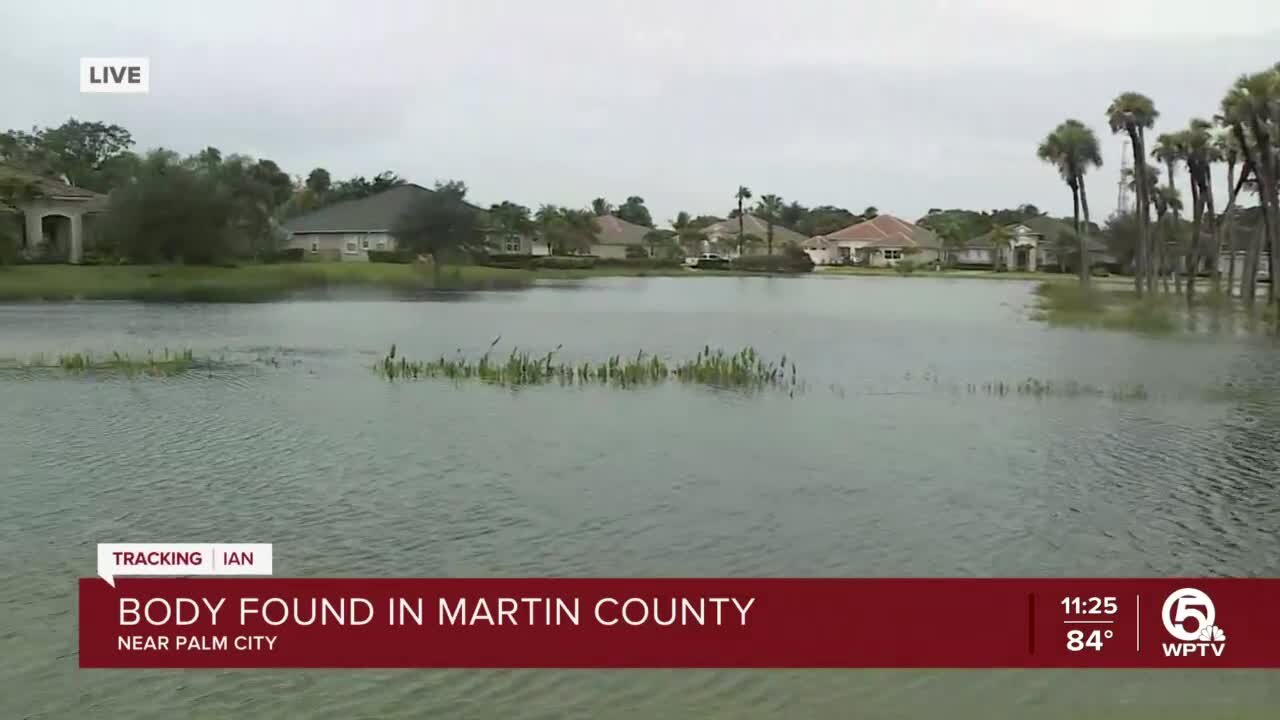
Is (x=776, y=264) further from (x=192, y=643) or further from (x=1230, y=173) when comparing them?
(x=192, y=643)

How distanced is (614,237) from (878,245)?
3795 cm

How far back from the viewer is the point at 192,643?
10.4 meters

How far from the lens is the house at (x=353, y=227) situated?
11400 centimetres

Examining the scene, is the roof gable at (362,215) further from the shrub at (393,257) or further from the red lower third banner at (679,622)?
the red lower third banner at (679,622)

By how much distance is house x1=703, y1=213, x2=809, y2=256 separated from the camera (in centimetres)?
16012

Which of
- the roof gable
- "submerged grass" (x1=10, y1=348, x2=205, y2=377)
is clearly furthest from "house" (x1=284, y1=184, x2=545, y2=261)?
"submerged grass" (x1=10, y1=348, x2=205, y2=377)

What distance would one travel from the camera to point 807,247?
17138 centimetres

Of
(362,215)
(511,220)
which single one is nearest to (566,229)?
(511,220)

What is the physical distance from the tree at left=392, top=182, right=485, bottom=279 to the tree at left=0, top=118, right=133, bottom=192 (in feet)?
81.9

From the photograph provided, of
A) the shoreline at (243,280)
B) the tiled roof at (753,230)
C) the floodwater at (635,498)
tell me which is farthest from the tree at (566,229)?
the floodwater at (635,498)

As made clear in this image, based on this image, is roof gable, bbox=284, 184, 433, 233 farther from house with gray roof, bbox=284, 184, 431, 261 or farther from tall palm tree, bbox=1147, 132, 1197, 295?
tall palm tree, bbox=1147, 132, 1197, 295

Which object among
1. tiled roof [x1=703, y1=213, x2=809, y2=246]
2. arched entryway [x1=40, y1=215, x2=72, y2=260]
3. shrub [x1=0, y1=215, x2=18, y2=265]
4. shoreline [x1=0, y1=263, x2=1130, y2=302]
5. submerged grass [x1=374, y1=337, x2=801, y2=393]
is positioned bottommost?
submerged grass [x1=374, y1=337, x2=801, y2=393]

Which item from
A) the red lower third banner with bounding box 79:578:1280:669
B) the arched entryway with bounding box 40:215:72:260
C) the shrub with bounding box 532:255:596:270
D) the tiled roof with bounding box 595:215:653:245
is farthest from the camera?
the tiled roof with bounding box 595:215:653:245
